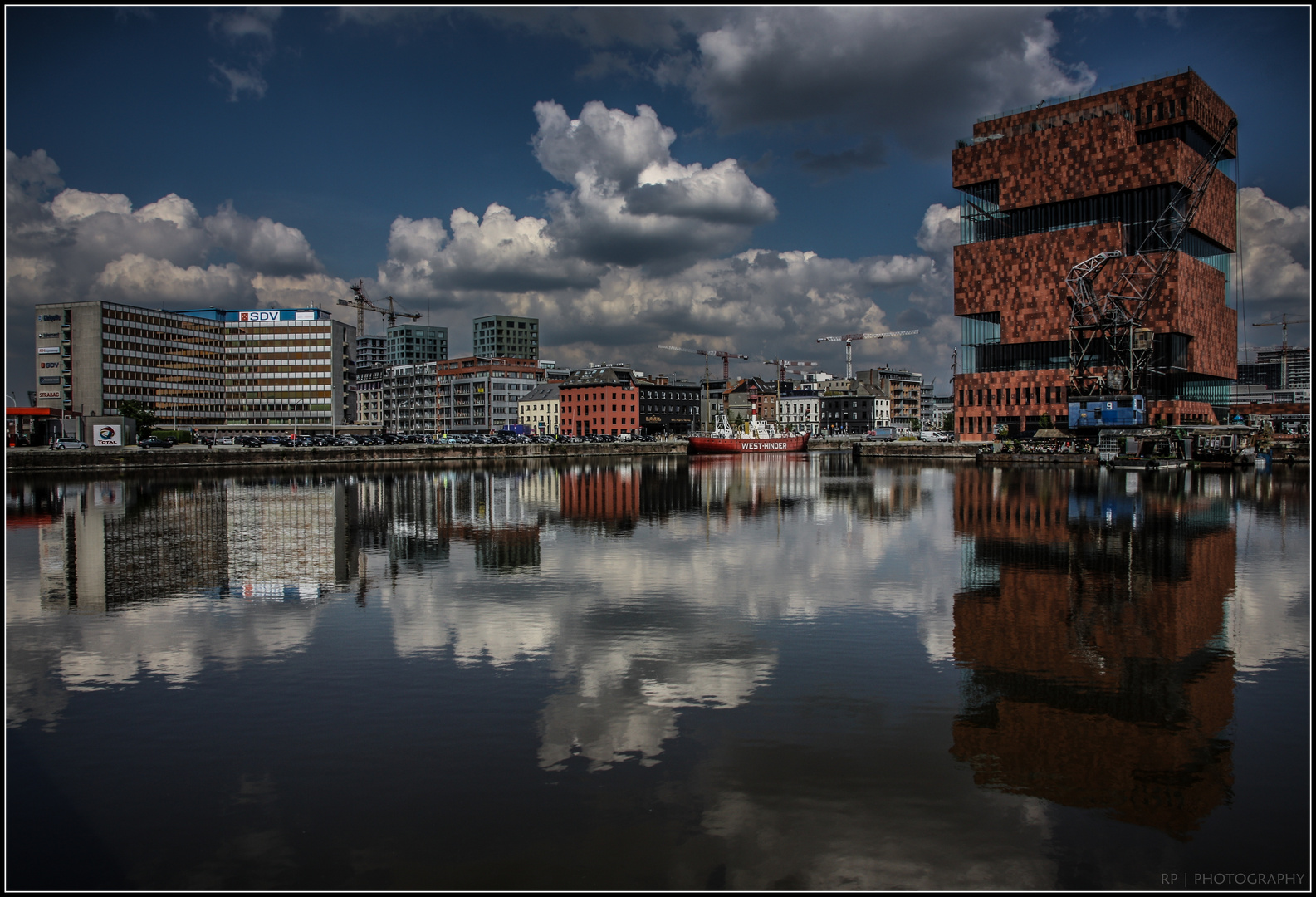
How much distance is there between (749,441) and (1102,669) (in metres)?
120

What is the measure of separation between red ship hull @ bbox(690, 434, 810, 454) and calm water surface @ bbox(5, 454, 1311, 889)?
338ft

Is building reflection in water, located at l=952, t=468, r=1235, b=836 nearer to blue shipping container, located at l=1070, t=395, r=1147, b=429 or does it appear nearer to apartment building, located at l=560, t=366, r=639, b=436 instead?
blue shipping container, located at l=1070, t=395, r=1147, b=429

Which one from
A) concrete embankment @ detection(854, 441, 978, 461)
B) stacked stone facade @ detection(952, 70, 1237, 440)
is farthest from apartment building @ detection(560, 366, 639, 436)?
A: stacked stone facade @ detection(952, 70, 1237, 440)

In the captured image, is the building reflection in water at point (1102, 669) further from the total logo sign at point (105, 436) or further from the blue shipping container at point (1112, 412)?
the total logo sign at point (105, 436)

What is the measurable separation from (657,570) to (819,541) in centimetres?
780

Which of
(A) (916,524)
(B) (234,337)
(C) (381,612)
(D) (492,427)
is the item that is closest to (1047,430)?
(A) (916,524)

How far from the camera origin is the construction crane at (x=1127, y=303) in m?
97.2

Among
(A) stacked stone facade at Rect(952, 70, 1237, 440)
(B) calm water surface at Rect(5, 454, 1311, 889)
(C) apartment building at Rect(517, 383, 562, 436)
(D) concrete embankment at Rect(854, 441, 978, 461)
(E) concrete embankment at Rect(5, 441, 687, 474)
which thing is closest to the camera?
(B) calm water surface at Rect(5, 454, 1311, 889)

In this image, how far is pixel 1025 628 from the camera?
15.4 meters

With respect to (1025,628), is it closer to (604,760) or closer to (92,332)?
(604,760)

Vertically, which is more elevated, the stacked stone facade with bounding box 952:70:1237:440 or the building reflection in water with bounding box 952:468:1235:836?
the stacked stone facade with bounding box 952:70:1237:440

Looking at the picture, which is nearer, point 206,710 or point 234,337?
point 206,710

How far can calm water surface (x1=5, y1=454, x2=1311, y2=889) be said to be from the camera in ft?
25.1

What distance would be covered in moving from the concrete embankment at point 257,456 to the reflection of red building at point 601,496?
29359mm
